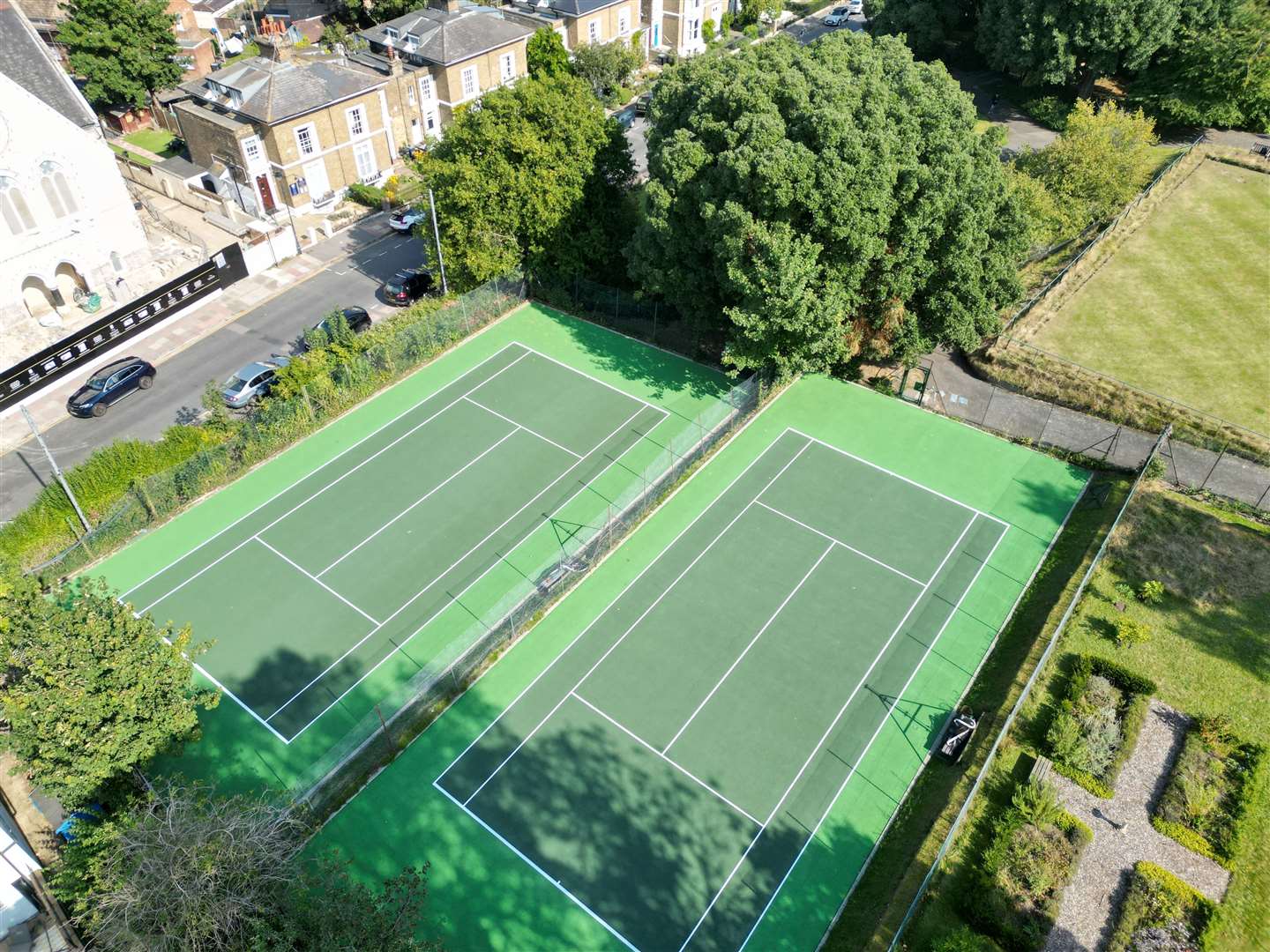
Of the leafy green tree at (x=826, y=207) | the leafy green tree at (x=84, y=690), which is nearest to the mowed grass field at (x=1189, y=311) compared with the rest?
the leafy green tree at (x=826, y=207)

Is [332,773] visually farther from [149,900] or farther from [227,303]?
[227,303]

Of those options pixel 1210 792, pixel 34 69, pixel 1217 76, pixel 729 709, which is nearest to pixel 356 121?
pixel 34 69

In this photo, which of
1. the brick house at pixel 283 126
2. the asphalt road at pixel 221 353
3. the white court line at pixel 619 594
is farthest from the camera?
the brick house at pixel 283 126

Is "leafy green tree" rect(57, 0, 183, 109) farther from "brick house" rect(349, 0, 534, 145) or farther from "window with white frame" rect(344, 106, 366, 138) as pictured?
"window with white frame" rect(344, 106, 366, 138)

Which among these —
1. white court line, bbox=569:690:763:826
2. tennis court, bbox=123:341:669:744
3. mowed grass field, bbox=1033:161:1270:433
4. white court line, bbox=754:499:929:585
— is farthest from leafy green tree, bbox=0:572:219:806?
mowed grass field, bbox=1033:161:1270:433

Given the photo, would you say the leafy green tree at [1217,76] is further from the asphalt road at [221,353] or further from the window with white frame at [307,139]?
the window with white frame at [307,139]

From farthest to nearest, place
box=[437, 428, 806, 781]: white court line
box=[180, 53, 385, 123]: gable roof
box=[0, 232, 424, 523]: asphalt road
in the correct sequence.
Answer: box=[180, 53, 385, 123]: gable roof → box=[0, 232, 424, 523]: asphalt road → box=[437, 428, 806, 781]: white court line
